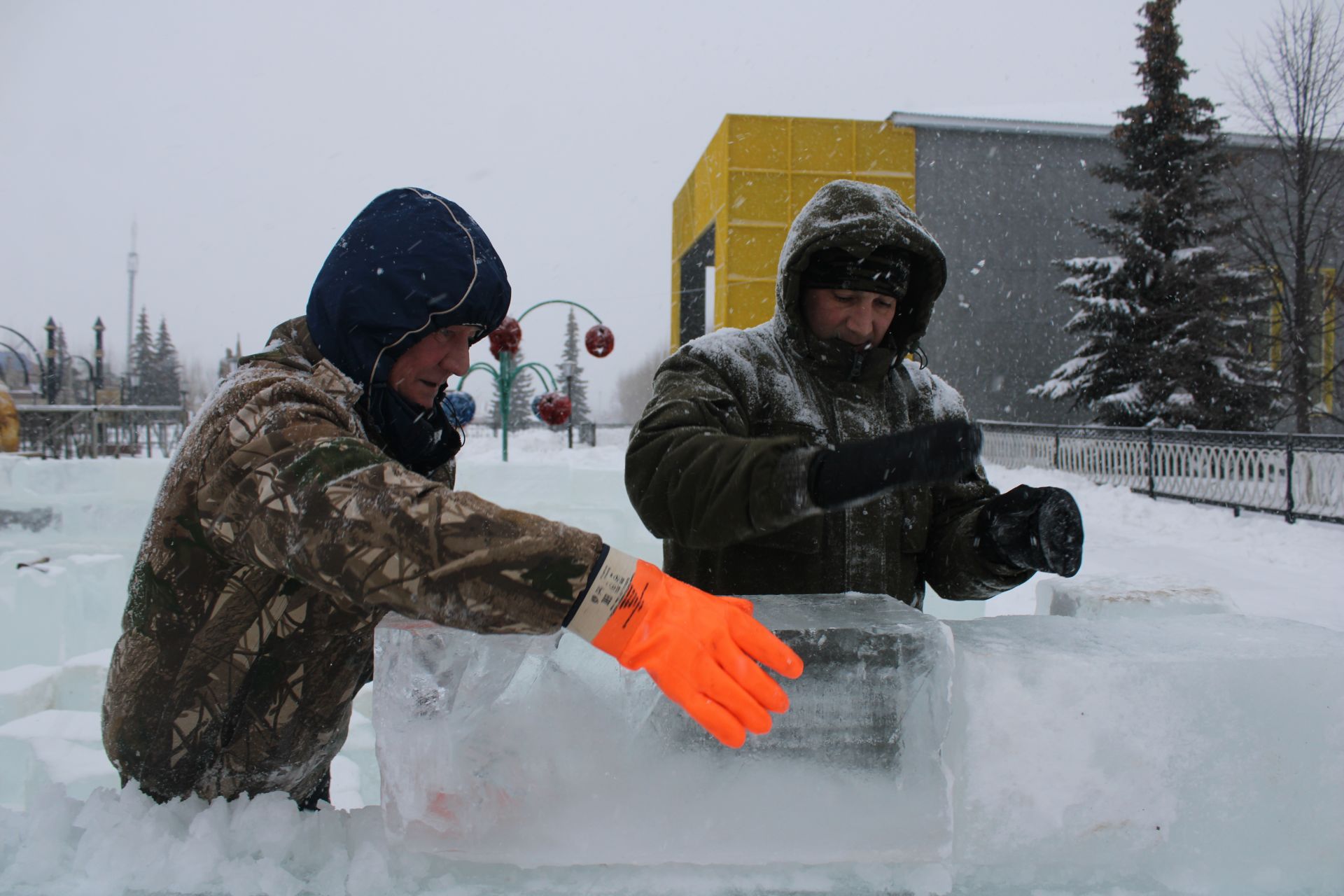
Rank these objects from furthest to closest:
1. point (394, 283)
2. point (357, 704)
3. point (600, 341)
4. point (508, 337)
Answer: point (600, 341)
point (508, 337)
point (357, 704)
point (394, 283)

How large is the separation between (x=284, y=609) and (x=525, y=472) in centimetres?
610

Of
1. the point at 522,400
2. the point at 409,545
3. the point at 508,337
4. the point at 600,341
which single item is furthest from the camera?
the point at 522,400

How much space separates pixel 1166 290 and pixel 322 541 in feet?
57.1

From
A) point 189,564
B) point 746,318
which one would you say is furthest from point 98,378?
point 189,564

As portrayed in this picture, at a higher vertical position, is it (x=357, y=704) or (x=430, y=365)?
(x=430, y=365)

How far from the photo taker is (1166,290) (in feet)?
49.0

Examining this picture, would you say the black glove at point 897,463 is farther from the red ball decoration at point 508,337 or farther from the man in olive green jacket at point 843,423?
the red ball decoration at point 508,337

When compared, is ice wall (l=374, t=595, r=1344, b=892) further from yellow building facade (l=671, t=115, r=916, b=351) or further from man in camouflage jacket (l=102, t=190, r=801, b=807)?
yellow building facade (l=671, t=115, r=916, b=351)

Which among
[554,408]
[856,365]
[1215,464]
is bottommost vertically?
[1215,464]

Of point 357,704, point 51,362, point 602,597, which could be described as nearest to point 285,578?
point 602,597

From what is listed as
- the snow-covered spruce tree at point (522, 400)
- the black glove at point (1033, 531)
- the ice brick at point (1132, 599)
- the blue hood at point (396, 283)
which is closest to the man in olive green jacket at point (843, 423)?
the black glove at point (1033, 531)

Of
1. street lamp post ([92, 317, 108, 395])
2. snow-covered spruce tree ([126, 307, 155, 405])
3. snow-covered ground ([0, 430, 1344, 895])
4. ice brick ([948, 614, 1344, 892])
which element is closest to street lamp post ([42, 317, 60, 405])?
street lamp post ([92, 317, 108, 395])

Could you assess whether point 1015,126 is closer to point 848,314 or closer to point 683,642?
point 848,314

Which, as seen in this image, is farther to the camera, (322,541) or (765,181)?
(765,181)
